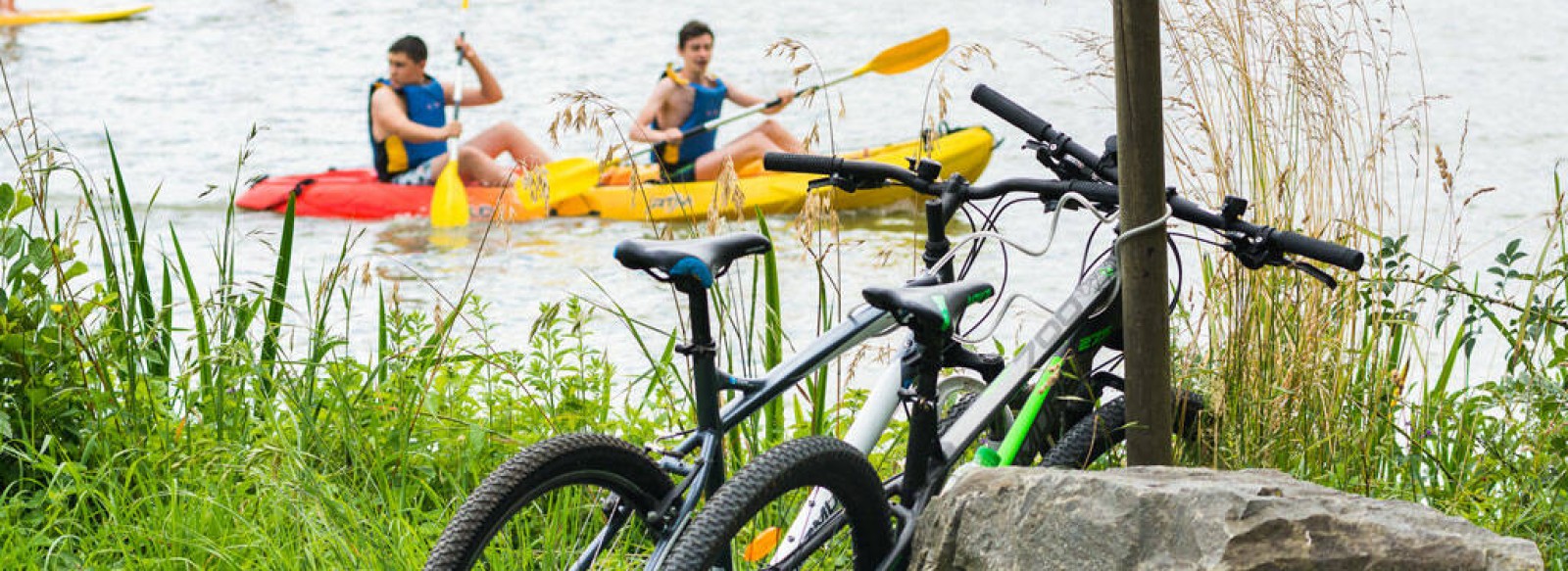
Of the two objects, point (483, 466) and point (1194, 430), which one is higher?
point (1194, 430)

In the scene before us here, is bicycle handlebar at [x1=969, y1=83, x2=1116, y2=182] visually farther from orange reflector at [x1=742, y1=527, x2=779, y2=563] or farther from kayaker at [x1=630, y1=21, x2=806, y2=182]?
kayaker at [x1=630, y1=21, x2=806, y2=182]

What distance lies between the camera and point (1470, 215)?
7.90m

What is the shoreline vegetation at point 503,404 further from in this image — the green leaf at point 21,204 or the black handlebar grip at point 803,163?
the black handlebar grip at point 803,163

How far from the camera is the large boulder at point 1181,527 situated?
1997mm

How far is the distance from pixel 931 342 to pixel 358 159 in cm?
881

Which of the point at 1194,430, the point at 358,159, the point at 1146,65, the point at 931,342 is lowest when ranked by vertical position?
the point at 358,159

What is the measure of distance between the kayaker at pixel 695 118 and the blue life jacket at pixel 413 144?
113 cm

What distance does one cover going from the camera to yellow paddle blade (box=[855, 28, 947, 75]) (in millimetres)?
5117

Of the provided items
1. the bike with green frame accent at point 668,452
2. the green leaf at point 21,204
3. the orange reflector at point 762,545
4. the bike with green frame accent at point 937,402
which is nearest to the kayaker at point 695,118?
the green leaf at point 21,204

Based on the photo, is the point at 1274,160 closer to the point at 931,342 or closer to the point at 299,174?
the point at 931,342

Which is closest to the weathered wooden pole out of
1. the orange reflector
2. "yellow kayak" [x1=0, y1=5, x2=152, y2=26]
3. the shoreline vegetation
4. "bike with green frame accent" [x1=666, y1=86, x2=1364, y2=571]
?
"bike with green frame accent" [x1=666, y1=86, x2=1364, y2=571]

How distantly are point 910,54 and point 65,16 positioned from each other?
12671 mm

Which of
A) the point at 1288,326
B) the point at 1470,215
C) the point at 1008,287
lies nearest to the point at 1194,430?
the point at 1288,326

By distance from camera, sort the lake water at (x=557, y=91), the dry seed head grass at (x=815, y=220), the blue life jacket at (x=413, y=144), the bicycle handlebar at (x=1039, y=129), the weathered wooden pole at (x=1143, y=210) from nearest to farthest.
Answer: the weathered wooden pole at (x=1143, y=210) < the bicycle handlebar at (x=1039, y=129) < the dry seed head grass at (x=815, y=220) < the lake water at (x=557, y=91) < the blue life jacket at (x=413, y=144)
